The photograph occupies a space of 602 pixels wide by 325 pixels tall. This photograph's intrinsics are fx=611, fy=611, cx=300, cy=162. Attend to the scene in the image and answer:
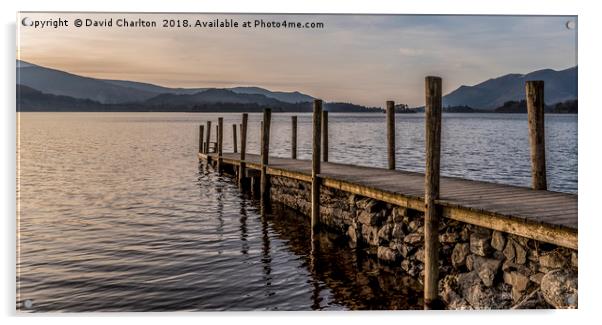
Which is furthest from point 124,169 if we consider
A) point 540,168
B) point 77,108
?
point 540,168

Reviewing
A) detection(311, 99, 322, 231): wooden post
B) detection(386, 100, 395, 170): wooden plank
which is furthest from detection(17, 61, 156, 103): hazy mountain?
detection(386, 100, 395, 170): wooden plank

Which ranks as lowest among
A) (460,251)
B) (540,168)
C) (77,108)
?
(460,251)

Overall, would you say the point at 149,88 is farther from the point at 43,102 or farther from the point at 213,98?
the point at 43,102

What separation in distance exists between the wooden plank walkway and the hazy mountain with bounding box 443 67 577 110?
1.62m

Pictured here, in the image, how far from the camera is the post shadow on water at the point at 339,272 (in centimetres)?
951

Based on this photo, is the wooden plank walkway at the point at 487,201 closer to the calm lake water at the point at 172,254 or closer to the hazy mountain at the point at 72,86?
the calm lake water at the point at 172,254

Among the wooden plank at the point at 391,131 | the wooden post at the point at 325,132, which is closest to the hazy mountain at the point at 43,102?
the wooden post at the point at 325,132

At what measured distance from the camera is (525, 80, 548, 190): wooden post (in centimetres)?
998

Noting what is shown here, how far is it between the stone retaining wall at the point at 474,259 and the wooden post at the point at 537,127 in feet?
6.54

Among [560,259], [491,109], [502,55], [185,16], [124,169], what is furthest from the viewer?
[124,169]

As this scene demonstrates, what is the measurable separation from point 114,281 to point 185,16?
15.3ft

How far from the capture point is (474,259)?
8609 mm

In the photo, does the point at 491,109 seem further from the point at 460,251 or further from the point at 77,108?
the point at 77,108
